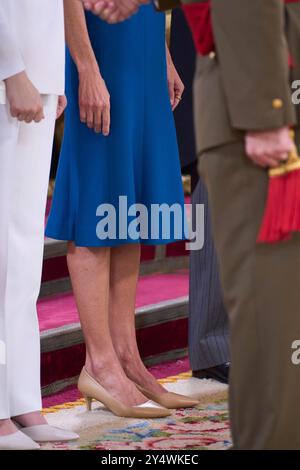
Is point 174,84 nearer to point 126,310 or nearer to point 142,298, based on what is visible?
point 126,310

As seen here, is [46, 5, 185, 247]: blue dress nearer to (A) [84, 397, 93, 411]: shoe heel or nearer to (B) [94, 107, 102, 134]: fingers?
(B) [94, 107, 102, 134]: fingers

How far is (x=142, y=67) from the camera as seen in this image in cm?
327

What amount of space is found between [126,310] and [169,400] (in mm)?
280

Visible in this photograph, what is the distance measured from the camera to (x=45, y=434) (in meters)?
2.95

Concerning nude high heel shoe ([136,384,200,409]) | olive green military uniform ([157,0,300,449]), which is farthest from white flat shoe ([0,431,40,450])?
olive green military uniform ([157,0,300,449])

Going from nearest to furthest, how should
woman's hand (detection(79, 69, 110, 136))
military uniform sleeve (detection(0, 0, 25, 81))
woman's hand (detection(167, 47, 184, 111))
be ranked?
military uniform sleeve (detection(0, 0, 25, 81))
woman's hand (detection(79, 69, 110, 136))
woman's hand (detection(167, 47, 184, 111))

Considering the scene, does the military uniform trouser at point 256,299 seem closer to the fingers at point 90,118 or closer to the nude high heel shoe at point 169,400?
the fingers at point 90,118

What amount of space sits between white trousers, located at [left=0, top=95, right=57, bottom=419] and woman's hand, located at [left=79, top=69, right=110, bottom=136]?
26cm

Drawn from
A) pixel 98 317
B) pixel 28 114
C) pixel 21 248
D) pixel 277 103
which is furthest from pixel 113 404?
pixel 277 103

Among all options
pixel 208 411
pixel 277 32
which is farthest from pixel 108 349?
pixel 277 32

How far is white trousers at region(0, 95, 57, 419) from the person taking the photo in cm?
280

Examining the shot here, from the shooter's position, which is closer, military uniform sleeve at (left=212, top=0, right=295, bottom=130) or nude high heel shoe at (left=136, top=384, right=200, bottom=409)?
military uniform sleeve at (left=212, top=0, right=295, bottom=130)

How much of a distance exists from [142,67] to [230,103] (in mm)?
1099
